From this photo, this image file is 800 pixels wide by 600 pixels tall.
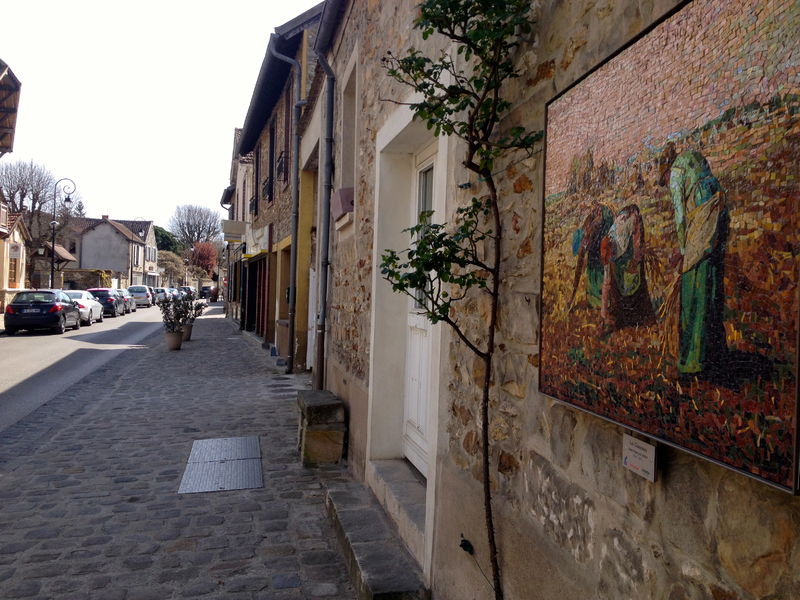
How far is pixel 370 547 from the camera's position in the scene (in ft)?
10.9

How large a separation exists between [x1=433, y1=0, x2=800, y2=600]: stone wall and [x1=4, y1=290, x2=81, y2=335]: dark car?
19.5 meters

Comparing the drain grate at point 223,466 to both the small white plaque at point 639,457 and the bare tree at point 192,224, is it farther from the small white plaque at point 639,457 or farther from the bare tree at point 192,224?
the bare tree at point 192,224

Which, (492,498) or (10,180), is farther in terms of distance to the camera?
(10,180)

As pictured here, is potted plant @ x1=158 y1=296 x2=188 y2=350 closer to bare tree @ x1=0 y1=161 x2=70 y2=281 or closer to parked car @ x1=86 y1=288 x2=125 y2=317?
parked car @ x1=86 y1=288 x2=125 y2=317

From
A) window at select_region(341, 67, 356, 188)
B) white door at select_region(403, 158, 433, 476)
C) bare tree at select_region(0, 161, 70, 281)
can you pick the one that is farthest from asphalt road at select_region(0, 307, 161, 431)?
bare tree at select_region(0, 161, 70, 281)

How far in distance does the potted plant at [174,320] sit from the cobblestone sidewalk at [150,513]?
20.9ft

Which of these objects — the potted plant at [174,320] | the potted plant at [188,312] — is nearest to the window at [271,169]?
the potted plant at [188,312]

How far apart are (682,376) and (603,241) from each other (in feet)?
1.36

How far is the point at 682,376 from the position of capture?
1219 millimetres

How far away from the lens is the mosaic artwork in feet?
3.38

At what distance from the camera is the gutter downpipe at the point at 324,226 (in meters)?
6.49

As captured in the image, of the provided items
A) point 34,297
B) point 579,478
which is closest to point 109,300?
point 34,297

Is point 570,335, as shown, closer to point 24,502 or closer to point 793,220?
point 793,220

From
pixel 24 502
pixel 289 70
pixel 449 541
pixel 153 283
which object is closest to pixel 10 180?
pixel 153 283
